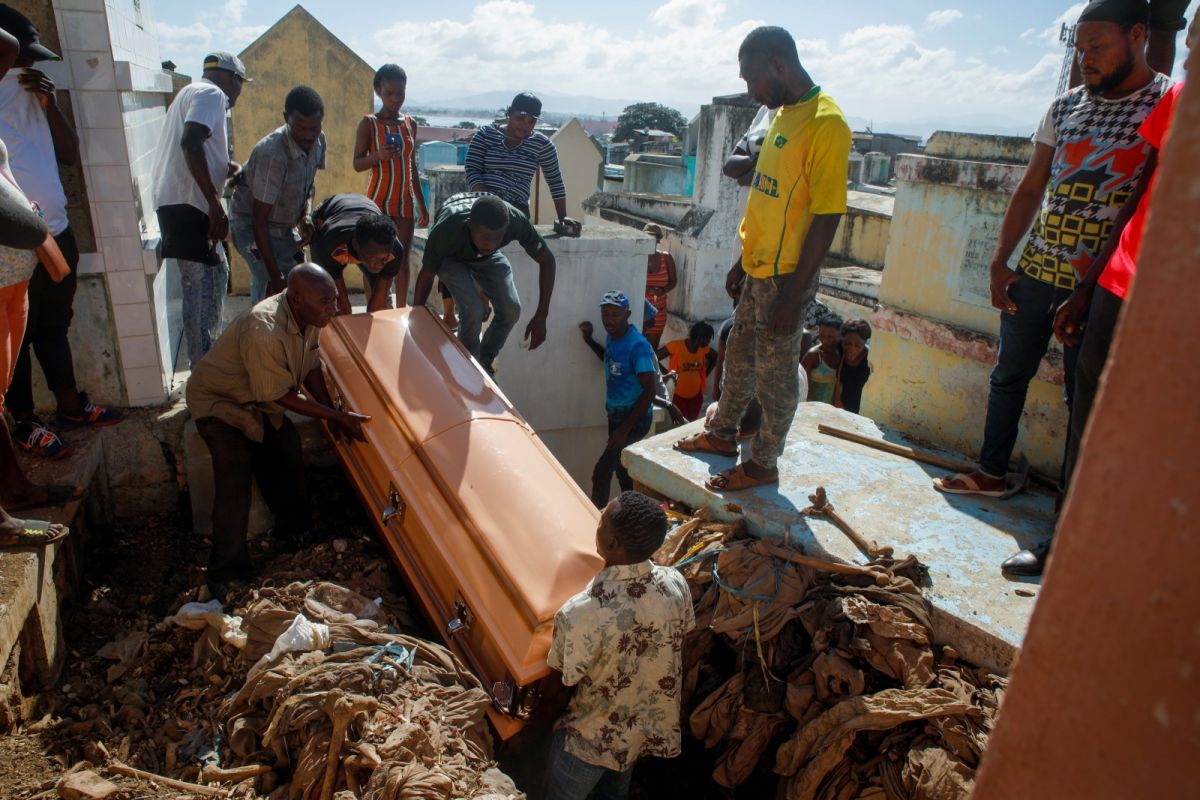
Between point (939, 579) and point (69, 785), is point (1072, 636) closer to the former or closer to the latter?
point (939, 579)

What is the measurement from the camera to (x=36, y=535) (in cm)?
330

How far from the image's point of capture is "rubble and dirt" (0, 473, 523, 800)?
2697mm

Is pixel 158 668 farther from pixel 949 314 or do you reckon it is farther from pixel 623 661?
pixel 949 314

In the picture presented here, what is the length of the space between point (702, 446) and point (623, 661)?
68.1 inches

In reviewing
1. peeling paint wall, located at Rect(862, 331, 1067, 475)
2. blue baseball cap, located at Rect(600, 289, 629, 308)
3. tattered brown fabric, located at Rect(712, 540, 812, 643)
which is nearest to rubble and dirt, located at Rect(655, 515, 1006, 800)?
tattered brown fabric, located at Rect(712, 540, 812, 643)

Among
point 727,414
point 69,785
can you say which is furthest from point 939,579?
point 69,785

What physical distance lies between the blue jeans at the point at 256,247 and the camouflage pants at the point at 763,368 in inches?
112

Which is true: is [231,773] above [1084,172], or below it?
below

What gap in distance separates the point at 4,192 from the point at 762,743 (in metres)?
3.43

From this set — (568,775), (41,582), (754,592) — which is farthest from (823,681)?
(41,582)

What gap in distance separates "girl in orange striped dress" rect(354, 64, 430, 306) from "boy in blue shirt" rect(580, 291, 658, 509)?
1542 millimetres

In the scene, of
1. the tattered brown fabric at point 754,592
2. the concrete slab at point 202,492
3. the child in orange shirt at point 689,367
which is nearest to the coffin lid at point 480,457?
the tattered brown fabric at point 754,592

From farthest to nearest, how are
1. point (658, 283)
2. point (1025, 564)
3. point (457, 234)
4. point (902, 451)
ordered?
point (658, 283) → point (457, 234) → point (902, 451) → point (1025, 564)

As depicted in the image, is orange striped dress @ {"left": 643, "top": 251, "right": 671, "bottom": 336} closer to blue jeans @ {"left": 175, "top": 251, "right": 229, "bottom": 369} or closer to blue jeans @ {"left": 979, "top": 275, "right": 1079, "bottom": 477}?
blue jeans @ {"left": 175, "top": 251, "right": 229, "bottom": 369}
